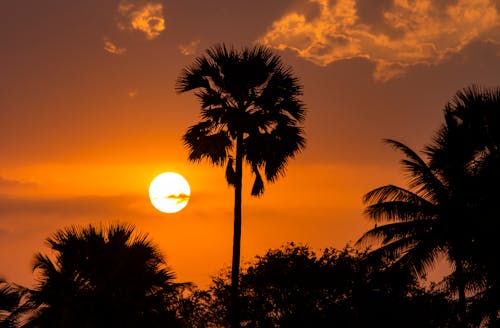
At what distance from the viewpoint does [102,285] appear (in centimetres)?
1966

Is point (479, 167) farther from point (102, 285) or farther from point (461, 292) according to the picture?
point (102, 285)

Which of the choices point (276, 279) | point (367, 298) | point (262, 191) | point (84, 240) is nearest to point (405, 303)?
point (367, 298)

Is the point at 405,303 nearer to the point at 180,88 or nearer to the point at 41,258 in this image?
the point at 180,88

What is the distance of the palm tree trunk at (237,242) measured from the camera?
84.5 ft

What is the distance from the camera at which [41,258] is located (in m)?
20.0

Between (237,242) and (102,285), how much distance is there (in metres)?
8.52

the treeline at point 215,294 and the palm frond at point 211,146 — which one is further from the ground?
the palm frond at point 211,146

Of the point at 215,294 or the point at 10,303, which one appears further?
the point at 215,294

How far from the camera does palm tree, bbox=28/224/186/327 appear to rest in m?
18.9

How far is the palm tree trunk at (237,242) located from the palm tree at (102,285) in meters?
5.53

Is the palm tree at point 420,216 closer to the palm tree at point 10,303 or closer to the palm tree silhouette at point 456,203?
the palm tree silhouette at point 456,203

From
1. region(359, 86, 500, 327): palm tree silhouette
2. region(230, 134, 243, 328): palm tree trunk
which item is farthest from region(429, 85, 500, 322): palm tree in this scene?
region(230, 134, 243, 328): palm tree trunk

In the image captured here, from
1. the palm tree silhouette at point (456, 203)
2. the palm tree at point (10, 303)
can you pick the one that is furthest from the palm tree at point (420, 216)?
the palm tree at point (10, 303)

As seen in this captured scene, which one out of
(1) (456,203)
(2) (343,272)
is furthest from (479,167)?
(2) (343,272)
